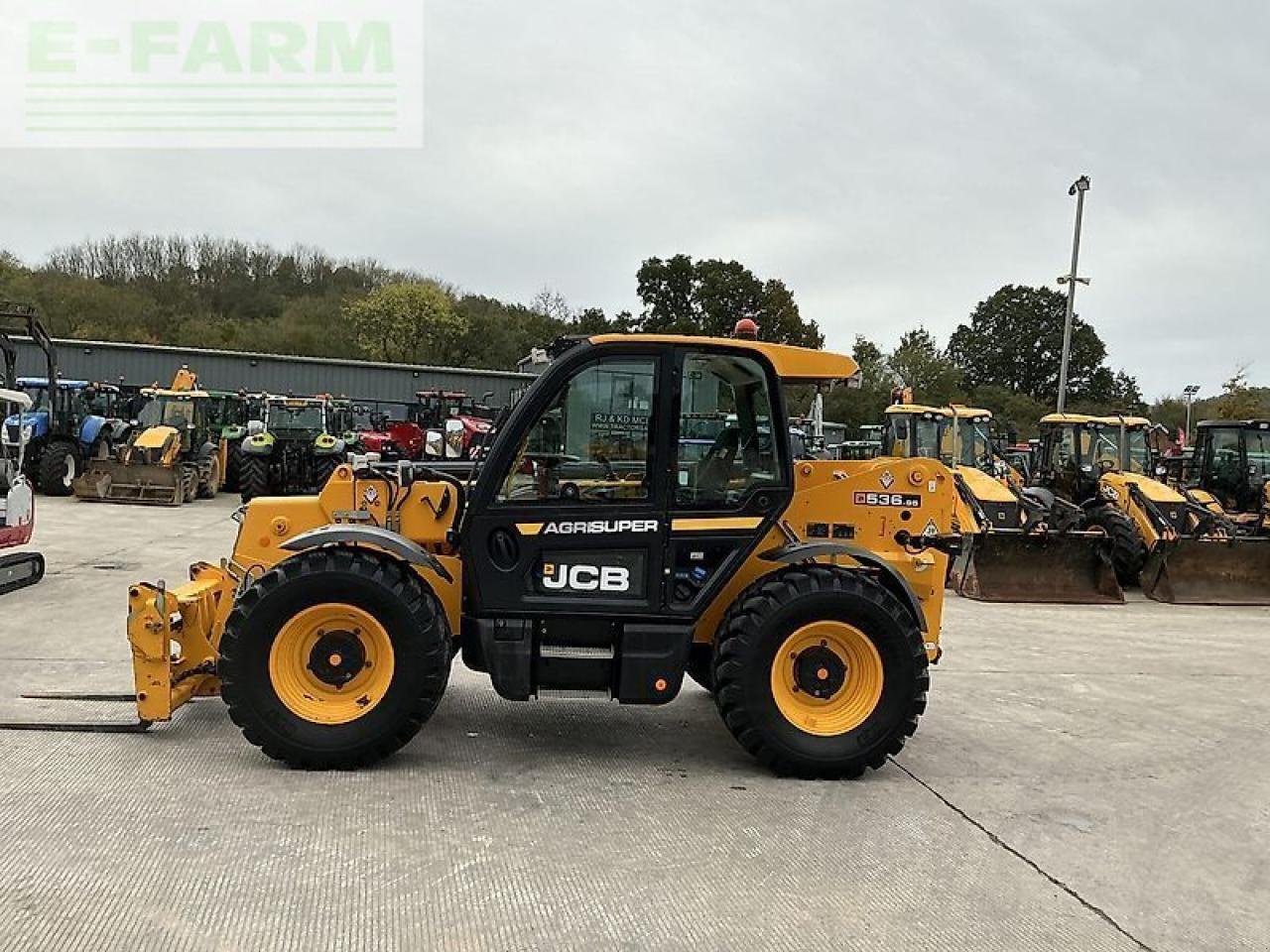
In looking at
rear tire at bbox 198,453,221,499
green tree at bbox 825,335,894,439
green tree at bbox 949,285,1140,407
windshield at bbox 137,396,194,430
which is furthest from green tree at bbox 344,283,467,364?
green tree at bbox 949,285,1140,407

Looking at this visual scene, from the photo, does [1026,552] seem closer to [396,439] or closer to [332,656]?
[332,656]

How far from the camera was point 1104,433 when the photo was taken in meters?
14.0

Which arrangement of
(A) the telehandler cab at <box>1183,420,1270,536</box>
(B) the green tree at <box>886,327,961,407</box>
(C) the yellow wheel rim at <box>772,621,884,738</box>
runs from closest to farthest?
1. (C) the yellow wheel rim at <box>772,621,884,738</box>
2. (A) the telehandler cab at <box>1183,420,1270,536</box>
3. (B) the green tree at <box>886,327,961,407</box>

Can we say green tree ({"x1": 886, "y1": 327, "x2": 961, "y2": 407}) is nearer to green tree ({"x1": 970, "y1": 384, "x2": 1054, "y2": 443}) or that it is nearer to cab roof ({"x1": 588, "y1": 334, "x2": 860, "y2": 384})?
green tree ({"x1": 970, "y1": 384, "x2": 1054, "y2": 443})

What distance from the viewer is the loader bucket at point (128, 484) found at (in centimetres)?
1731

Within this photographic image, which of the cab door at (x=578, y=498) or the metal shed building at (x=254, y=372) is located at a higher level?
the metal shed building at (x=254, y=372)

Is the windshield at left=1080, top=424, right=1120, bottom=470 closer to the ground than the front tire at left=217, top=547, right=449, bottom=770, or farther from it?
farther from it

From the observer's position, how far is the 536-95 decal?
16.8 feet

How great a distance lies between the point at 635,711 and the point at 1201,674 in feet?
14.9

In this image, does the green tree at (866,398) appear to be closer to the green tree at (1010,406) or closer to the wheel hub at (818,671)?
the green tree at (1010,406)

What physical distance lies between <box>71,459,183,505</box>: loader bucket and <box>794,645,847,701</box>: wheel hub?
50.9 feet

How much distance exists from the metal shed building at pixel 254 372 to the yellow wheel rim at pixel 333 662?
93.1 ft

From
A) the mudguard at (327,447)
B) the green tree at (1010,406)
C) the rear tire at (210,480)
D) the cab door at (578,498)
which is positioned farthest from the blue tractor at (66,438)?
the green tree at (1010,406)

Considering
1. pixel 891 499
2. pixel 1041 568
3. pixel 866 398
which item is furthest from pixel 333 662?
pixel 866 398
